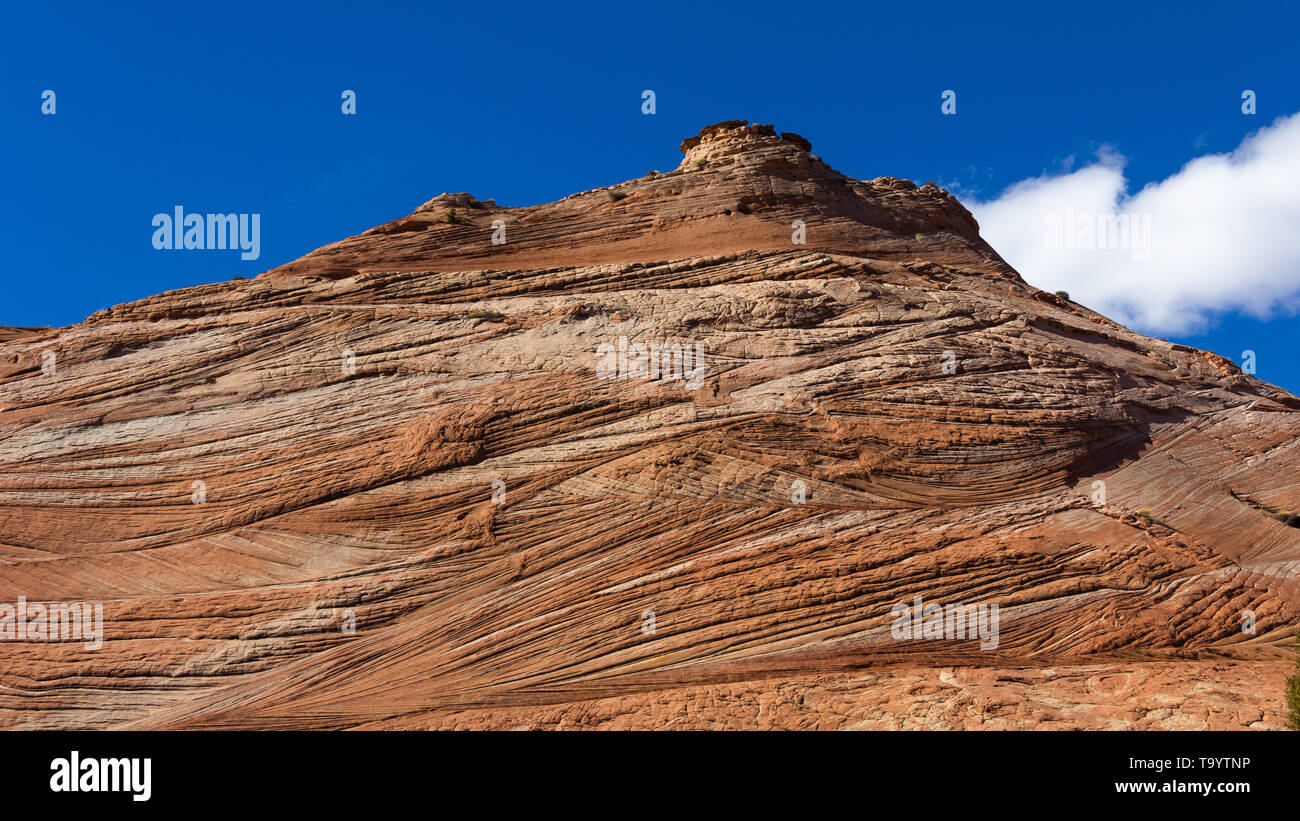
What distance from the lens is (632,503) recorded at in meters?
15.9

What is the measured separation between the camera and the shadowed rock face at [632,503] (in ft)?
46.3

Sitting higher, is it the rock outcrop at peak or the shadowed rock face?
the rock outcrop at peak

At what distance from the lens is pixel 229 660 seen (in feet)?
48.1

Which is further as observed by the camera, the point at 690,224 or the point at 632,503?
the point at 690,224

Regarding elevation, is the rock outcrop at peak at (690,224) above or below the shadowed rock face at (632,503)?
above

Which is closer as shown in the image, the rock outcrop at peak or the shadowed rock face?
the shadowed rock face

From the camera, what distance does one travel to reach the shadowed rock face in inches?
556

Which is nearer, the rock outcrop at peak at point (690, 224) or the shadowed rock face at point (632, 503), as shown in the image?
the shadowed rock face at point (632, 503)

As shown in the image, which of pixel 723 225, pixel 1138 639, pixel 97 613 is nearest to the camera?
pixel 1138 639

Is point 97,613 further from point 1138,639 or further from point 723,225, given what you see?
point 1138,639

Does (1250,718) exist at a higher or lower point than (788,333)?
lower

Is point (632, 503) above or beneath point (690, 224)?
beneath
